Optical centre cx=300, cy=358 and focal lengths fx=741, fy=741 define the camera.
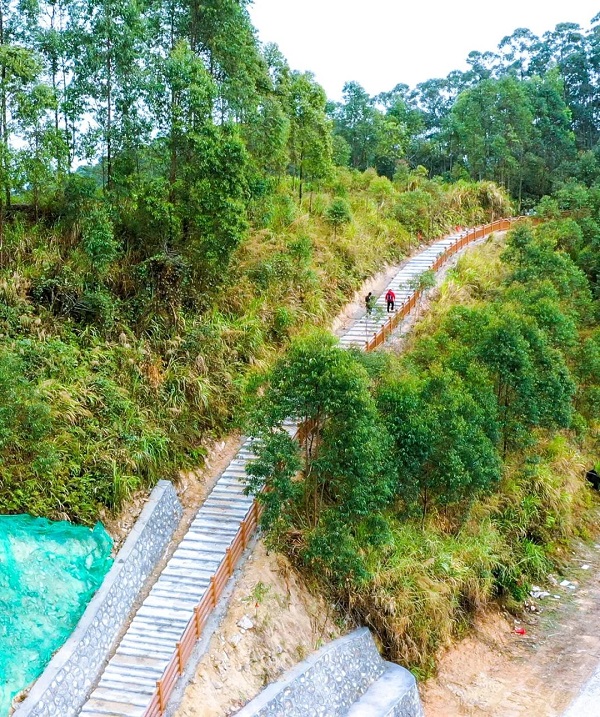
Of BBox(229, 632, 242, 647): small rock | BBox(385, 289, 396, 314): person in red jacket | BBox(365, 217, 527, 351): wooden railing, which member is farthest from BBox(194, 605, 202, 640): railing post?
BBox(385, 289, 396, 314): person in red jacket

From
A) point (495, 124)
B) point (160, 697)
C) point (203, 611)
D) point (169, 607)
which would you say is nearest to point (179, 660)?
point (160, 697)

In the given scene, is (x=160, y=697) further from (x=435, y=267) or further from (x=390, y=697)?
(x=435, y=267)

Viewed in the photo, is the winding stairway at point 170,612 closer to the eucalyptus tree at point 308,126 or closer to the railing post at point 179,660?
the railing post at point 179,660

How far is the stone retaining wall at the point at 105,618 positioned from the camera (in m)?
12.1

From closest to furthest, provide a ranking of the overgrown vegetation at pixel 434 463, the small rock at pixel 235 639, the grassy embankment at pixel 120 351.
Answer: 1. the small rock at pixel 235 639
2. the grassy embankment at pixel 120 351
3. the overgrown vegetation at pixel 434 463

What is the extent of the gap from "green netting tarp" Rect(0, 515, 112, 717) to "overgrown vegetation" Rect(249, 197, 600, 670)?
12.1 feet

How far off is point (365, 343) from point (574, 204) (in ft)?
69.5

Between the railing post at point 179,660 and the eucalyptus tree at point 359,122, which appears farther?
the eucalyptus tree at point 359,122

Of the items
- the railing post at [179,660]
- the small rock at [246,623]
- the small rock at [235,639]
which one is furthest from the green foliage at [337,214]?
the railing post at [179,660]

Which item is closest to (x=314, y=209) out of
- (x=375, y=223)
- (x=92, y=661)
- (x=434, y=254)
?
(x=375, y=223)

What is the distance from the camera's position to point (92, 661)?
43.4 ft

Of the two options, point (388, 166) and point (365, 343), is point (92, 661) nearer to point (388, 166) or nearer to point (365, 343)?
point (365, 343)

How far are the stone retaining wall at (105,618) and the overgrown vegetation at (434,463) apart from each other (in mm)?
2547

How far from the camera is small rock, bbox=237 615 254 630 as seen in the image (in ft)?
48.8
